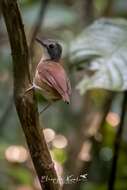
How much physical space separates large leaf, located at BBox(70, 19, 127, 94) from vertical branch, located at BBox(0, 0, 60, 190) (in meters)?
0.67

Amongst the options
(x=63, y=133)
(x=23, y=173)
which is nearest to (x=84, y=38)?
(x=23, y=173)

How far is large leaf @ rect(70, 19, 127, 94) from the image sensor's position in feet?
6.30

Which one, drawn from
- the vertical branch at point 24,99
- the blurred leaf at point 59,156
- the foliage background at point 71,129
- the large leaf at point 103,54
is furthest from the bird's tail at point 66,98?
the blurred leaf at point 59,156

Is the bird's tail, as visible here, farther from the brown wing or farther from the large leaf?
the large leaf

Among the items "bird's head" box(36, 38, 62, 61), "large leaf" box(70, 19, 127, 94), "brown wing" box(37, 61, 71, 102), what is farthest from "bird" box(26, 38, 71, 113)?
"large leaf" box(70, 19, 127, 94)

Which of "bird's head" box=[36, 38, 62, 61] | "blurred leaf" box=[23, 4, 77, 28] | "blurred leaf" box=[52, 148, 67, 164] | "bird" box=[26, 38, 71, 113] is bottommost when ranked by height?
"blurred leaf" box=[52, 148, 67, 164]

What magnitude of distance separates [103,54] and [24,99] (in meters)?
0.95

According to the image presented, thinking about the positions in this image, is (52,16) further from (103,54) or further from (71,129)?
(103,54)

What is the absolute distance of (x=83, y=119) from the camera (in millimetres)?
3023

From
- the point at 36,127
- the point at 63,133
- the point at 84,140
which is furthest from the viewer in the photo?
the point at 63,133

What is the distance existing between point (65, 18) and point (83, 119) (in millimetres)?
619

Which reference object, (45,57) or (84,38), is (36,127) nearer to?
(45,57)

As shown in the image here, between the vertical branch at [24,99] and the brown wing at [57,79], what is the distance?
140 millimetres

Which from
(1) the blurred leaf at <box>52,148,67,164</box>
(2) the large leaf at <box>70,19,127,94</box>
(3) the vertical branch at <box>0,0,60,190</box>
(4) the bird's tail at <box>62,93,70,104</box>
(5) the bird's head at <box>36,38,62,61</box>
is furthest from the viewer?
(1) the blurred leaf at <box>52,148,67,164</box>
